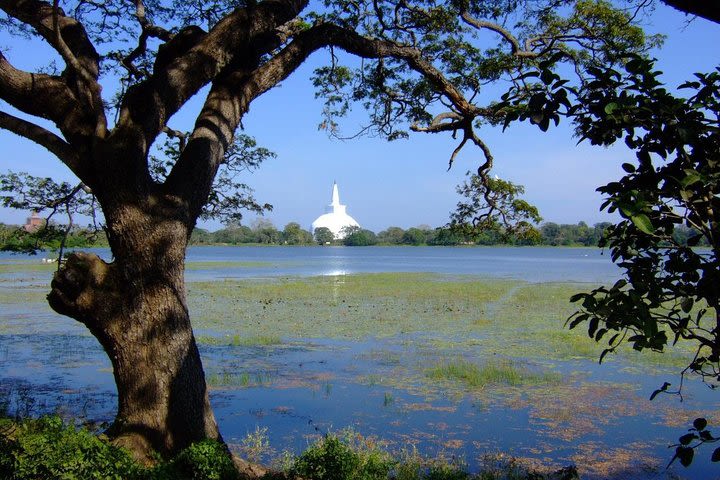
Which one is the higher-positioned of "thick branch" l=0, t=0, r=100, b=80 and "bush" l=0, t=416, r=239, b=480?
"thick branch" l=0, t=0, r=100, b=80

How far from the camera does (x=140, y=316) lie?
13.4 ft

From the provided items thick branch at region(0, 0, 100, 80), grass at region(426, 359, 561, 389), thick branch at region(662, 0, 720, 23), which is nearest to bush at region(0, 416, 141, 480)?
thick branch at region(0, 0, 100, 80)

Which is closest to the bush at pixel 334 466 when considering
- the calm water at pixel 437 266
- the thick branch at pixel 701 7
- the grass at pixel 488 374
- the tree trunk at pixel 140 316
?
the tree trunk at pixel 140 316

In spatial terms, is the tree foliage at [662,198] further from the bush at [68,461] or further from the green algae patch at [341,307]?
the green algae patch at [341,307]

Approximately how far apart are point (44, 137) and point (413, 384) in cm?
562

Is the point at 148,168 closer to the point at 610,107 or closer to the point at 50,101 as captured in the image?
the point at 50,101

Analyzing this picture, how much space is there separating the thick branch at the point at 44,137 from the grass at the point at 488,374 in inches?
225

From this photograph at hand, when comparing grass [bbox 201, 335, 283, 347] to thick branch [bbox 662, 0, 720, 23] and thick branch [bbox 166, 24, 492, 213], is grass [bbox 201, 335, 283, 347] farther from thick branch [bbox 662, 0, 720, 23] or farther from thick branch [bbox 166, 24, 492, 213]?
thick branch [bbox 662, 0, 720, 23]

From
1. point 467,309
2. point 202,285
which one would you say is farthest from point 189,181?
point 202,285

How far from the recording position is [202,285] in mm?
22109

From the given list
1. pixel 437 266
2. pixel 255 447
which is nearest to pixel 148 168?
pixel 255 447

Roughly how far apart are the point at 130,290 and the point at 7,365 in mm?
6521

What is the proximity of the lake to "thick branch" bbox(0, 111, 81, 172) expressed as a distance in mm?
3242

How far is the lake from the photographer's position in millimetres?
6191
